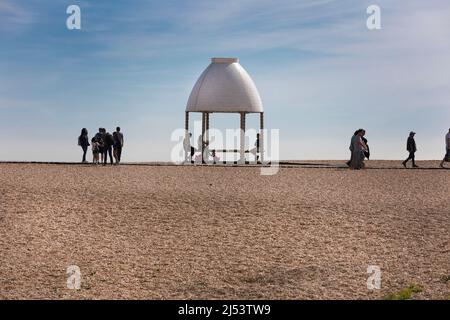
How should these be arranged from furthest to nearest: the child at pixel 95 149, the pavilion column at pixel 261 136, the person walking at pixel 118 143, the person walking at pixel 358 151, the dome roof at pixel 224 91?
the pavilion column at pixel 261 136 < the dome roof at pixel 224 91 < the person walking at pixel 118 143 < the child at pixel 95 149 < the person walking at pixel 358 151

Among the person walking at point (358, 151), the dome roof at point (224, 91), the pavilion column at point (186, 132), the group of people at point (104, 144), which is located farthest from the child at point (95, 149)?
the person walking at point (358, 151)

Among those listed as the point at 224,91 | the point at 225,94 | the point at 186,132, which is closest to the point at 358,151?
A: the point at 225,94

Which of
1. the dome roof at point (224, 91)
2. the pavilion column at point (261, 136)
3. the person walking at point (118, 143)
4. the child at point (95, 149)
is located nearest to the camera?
the child at point (95, 149)

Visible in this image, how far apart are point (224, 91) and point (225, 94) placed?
0.55 ft

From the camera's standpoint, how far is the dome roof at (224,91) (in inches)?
1396

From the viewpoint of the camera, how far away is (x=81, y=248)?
13.3 meters

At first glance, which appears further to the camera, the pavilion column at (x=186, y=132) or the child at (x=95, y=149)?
the pavilion column at (x=186, y=132)

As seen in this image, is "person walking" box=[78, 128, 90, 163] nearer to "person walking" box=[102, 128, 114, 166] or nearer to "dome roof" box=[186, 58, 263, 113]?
"person walking" box=[102, 128, 114, 166]

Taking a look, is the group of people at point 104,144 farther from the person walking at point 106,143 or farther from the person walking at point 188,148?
the person walking at point 188,148

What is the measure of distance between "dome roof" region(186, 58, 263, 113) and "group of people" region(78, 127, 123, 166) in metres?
7.05

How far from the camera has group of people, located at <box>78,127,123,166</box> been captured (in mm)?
29234

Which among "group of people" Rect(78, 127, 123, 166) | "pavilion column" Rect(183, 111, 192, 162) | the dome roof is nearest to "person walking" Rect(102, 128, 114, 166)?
"group of people" Rect(78, 127, 123, 166)

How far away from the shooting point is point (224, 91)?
35500 millimetres
